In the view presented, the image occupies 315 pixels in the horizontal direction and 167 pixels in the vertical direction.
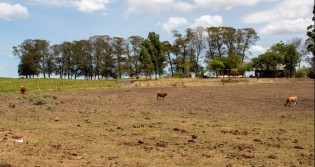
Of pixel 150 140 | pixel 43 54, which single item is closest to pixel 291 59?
pixel 43 54

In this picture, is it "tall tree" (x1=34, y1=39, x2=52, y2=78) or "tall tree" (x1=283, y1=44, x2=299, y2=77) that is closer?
"tall tree" (x1=283, y1=44, x2=299, y2=77)

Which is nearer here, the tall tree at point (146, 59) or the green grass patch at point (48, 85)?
the green grass patch at point (48, 85)

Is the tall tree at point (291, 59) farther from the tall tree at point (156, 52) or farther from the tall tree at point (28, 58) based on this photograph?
the tall tree at point (28, 58)

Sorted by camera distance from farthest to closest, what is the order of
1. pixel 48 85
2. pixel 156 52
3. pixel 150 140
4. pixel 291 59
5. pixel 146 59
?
pixel 291 59 → pixel 156 52 → pixel 146 59 → pixel 48 85 → pixel 150 140

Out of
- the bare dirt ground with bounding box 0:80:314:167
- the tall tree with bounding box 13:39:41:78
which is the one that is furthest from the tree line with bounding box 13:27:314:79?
the bare dirt ground with bounding box 0:80:314:167

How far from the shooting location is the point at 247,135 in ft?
44.5

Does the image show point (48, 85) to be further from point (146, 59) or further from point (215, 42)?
point (215, 42)

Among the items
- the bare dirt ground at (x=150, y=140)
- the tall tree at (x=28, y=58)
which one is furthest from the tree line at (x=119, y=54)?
the bare dirt ground at (x=150, y=140)

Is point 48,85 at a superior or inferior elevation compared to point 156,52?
inferior

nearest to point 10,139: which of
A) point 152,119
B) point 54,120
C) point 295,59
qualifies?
point 54,120

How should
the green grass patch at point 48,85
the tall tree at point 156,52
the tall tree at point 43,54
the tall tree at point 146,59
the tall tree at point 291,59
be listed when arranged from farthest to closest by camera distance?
the tall tree at point 43,54, the tall tree at point 291,59, the tall tree at point 156,52, the tall tree at point 146,59, the green grass patch at point 48,85

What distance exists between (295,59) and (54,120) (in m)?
68.3

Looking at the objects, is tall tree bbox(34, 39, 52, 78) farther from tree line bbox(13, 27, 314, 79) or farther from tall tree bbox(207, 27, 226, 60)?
tall tree bbox(207, 27, 226, 60)

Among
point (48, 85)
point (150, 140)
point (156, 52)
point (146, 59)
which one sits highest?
point (156, 52)
